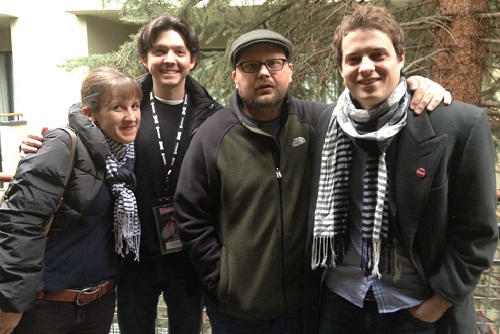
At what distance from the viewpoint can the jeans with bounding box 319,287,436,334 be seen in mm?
1974

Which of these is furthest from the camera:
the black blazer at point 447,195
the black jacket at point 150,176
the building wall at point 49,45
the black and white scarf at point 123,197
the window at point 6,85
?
the window at point 6,85

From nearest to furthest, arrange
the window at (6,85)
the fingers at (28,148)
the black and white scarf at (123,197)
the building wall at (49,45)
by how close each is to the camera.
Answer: the fingers at (28,148)
the black and white scarf at (123,197)
the building wall at (49,45)
the window at (6,85)

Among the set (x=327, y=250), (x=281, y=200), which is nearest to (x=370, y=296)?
(x=327, y=250)

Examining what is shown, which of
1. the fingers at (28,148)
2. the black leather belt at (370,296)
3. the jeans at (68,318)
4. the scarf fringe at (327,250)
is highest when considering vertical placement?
the fingers at (28,148)

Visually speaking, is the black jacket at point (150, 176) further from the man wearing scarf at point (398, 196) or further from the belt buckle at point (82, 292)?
the man wearing scarf at point (398, 196)

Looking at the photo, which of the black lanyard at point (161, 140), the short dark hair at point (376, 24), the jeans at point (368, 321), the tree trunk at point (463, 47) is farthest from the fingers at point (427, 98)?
the tree trunk at point (463, 47)

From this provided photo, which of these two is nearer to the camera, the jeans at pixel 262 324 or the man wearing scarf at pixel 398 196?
the man wearing scarf at pixel 398 196

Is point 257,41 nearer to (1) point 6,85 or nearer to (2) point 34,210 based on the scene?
(2) point 34,210

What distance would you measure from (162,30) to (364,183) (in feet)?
4.74

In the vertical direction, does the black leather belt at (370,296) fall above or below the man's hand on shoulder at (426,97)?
below

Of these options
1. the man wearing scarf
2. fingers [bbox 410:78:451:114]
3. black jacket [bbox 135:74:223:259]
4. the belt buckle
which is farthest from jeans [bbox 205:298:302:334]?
fingers [bbox 410:78:451:114]

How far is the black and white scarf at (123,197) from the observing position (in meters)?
2.27

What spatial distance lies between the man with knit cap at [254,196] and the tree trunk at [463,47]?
95.1 inches

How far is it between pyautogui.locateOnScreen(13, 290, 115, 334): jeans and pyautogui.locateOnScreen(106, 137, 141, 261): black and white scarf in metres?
0.27
